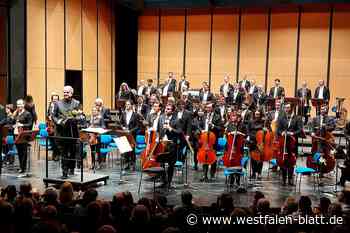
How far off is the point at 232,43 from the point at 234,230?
16.6 m

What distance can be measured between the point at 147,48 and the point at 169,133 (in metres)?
12.1

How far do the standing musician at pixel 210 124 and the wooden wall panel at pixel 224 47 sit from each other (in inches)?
369

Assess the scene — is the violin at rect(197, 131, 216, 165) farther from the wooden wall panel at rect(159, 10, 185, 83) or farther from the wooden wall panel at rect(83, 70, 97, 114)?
the wooden wall panel at rect(159, 10, 185, 83)

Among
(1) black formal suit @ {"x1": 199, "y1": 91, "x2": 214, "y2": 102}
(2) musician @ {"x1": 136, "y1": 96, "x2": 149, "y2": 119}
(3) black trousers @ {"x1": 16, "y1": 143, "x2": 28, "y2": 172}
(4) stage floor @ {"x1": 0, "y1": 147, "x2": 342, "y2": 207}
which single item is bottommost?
(4) stage floor @ {"x1": 0, "y1": 147, "x2": 342, "y2": 207}

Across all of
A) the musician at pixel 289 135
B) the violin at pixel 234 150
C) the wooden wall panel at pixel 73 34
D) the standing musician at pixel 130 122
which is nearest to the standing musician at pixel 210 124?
the violin at pixel 234 150

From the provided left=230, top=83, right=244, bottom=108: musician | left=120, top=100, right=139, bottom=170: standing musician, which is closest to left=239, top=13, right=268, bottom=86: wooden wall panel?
left=230, top=83, right=244, bottom=108: musician

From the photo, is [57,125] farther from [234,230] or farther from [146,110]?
[234,230]

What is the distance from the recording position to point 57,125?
357 inches

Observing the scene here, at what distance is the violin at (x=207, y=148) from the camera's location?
9531mm

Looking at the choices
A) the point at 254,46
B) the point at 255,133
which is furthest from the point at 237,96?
the point at 255,133

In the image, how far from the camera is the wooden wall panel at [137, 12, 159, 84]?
21.2 metres

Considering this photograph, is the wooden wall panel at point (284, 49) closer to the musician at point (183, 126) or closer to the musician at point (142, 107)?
the musician at point (142, 107)

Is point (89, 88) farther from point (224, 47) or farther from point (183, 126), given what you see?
point (183, 126)

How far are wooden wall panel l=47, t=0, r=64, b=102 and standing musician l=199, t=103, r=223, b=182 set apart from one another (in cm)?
818
